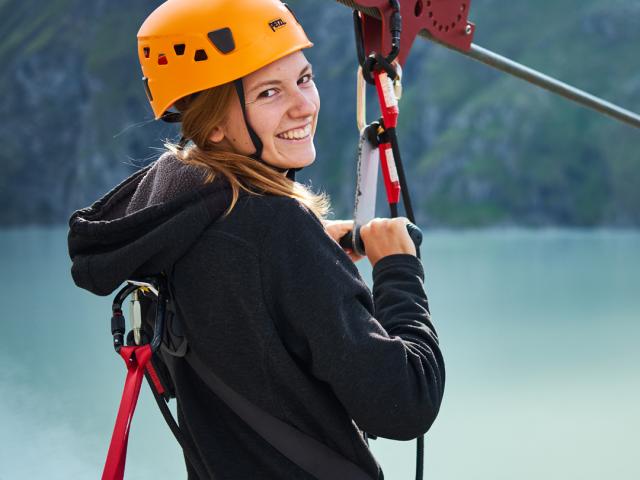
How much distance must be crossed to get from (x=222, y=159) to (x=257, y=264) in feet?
0.64

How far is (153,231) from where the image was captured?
124 cm

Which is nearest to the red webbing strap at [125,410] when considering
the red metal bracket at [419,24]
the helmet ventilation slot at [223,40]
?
the helmet ventilation slot at [223,40]

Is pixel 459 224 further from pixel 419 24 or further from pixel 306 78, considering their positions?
pixel 306 78

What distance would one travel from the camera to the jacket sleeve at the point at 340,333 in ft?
3.97

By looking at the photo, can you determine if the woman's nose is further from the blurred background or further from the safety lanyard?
the blurred background

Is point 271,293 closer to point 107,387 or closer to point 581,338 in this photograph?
point 107,387

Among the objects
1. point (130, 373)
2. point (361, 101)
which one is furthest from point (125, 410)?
point (361, 101)

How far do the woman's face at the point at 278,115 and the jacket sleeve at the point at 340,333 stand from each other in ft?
0.55

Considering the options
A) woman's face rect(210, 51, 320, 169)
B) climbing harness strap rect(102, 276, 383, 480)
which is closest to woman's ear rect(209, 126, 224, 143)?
woman's face rect(210, 51, 320, 169)

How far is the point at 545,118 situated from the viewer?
5103cm

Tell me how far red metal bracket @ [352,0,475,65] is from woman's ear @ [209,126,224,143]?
420 mm

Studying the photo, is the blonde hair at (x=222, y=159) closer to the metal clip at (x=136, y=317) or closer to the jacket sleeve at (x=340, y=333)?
the jacket sleeve at (x=340, y=333)

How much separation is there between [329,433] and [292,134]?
1.51 feet

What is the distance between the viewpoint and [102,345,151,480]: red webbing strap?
1323 millimetres
